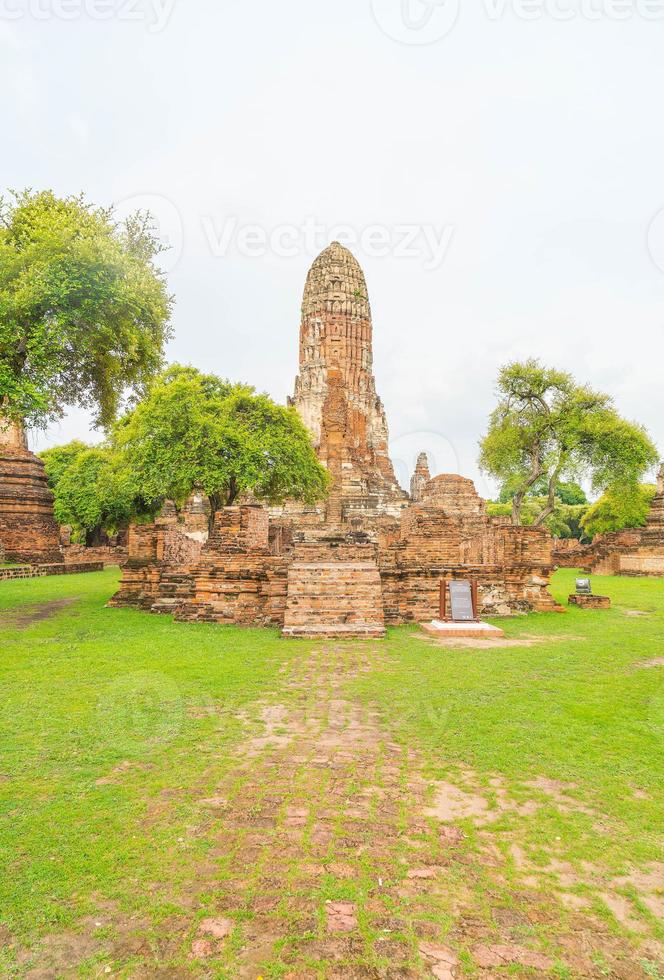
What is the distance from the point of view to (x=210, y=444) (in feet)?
54.9

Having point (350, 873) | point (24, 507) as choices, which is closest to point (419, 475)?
point (24, 507)

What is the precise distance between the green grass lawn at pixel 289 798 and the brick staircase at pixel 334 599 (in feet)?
6.91

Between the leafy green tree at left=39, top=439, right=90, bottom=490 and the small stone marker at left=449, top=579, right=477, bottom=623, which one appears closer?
the small stone marker at left=449, top=579, right=477, bottom=623

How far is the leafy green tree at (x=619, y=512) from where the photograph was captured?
30.3m

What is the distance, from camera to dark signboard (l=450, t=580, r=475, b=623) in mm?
11258

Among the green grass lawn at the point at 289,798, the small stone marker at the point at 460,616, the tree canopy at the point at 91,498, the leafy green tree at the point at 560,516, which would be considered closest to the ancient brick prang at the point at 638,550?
the leafy green tree at the point at 560,516

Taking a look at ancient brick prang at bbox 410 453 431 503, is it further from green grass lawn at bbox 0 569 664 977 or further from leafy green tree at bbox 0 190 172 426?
green grass lawn at bbox 0 569 664 977

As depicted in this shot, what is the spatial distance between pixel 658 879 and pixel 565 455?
21271 mm

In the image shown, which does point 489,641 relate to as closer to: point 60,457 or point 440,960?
point 440,960

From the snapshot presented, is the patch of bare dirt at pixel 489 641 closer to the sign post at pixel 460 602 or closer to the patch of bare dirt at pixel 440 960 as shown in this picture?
the sign post at pixel 460 602

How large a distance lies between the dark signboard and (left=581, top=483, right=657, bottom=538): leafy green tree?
59.5 ft

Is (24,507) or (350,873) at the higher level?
(24,507)

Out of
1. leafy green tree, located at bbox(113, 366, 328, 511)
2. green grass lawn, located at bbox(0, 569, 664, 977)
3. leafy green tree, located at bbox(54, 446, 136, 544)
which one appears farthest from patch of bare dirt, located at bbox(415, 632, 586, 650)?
leafy green tree, located at bbox(54, 446, 136, 544)

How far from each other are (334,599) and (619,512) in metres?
26.9
